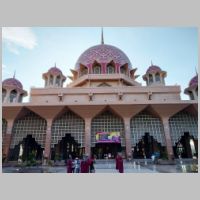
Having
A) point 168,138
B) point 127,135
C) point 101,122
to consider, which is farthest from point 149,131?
point 101,122

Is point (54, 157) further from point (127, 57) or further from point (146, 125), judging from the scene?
point (127, 57)

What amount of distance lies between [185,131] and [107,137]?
26.2ft

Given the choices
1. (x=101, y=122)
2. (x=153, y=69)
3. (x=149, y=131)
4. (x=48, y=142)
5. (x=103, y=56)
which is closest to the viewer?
(x=48, y=142)

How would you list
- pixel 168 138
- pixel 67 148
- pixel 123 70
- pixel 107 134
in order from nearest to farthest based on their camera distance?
1. pixel 168 138
2. pixel 107 134
3. pixel 67 148
4. pixel 123 70

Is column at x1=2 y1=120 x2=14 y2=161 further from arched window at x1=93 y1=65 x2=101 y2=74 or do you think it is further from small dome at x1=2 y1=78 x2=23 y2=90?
arched window at x1=93 y1=65 x2=101 y2=74

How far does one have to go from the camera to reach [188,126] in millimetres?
20625

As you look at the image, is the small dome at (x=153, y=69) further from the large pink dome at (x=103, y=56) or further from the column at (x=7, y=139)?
the column at (x=7, y=139)

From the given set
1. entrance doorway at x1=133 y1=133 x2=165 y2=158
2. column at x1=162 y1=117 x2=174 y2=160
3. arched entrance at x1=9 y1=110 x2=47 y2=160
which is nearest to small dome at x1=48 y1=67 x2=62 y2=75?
arched entrance at x1=9 y1=110 x2=47 y2=160

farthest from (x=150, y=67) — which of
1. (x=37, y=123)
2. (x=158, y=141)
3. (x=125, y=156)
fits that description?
(x=37, y=123)

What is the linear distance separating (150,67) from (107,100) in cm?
972

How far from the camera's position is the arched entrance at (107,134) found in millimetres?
19531

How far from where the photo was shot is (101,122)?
20797 mm

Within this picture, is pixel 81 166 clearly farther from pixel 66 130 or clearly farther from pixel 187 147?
pixel 187 147

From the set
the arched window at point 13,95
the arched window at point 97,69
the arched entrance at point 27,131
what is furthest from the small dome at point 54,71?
the arched entrance at point 27,131
